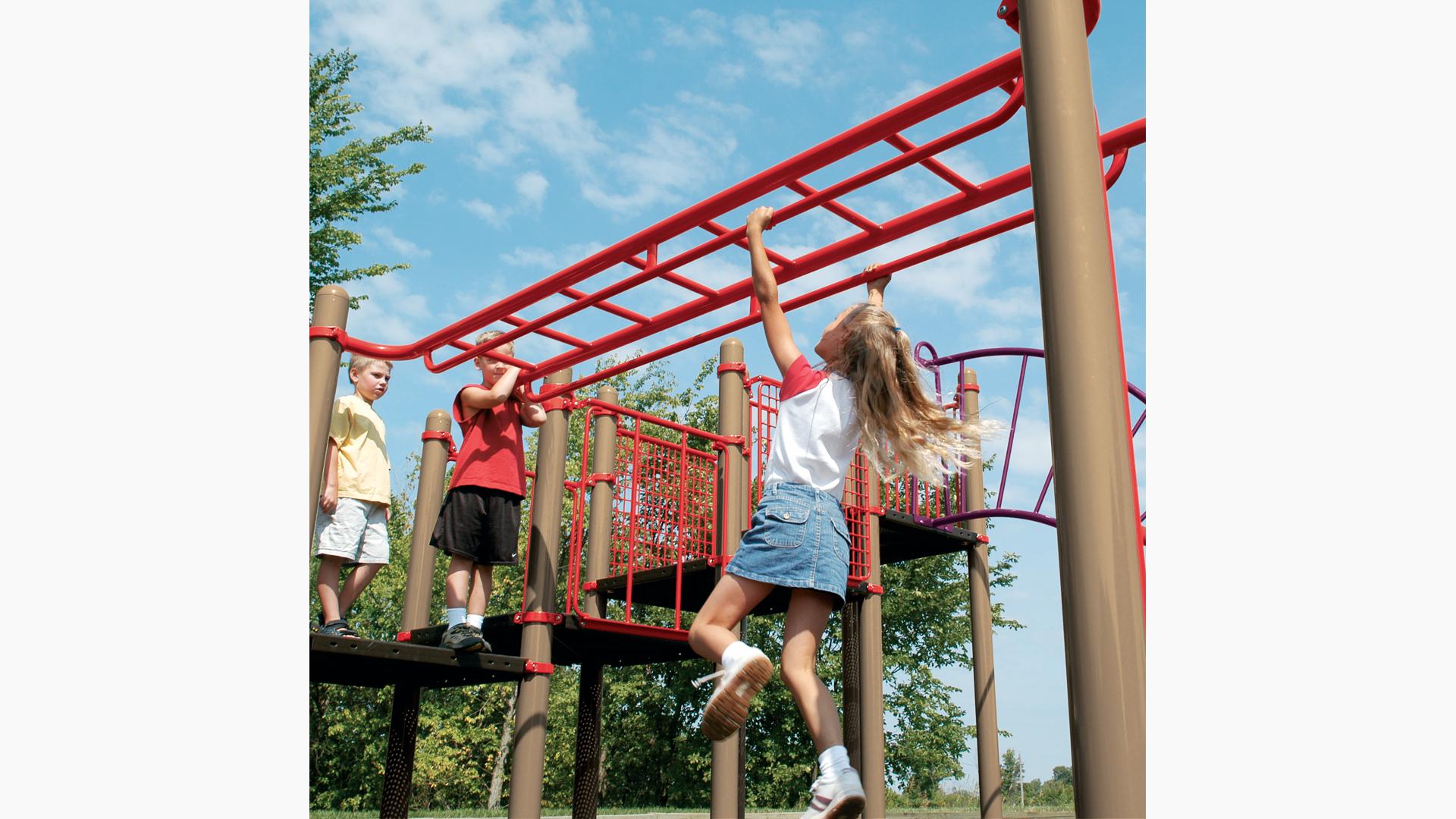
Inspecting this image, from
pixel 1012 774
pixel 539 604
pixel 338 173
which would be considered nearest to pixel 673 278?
pixel 539 604

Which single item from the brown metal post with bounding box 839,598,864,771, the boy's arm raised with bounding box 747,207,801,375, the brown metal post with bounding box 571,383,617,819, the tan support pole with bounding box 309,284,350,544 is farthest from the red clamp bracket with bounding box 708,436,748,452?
the boy's arm raised with bounding box 747,207,801,375

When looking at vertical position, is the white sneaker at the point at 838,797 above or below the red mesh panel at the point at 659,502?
below

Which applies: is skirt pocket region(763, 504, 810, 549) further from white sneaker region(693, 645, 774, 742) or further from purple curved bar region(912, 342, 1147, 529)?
purple curved bar region(912, 342, 1147, 529)

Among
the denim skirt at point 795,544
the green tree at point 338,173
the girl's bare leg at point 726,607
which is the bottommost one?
the girl's bare leg at point 726,607

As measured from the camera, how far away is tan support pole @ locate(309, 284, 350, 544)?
402cm

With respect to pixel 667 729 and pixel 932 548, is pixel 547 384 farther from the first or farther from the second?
pixel 667 729

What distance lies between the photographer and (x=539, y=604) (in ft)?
19.0

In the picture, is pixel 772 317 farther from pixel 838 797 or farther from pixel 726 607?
pixel 838 797

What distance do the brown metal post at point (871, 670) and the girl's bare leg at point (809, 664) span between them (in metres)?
3.73

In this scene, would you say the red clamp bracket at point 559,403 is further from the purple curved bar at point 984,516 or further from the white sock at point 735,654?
the white sock at point 735,654

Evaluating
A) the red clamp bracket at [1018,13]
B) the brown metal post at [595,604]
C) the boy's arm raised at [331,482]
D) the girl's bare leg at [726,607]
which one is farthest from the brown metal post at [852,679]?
the red clamp bracket at [1018,13]

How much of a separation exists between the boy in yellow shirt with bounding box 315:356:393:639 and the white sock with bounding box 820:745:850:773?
2.99 meters

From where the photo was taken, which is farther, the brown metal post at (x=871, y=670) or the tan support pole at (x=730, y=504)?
the brown metal post at (x=871, y=670)

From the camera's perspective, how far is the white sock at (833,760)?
255 cm
